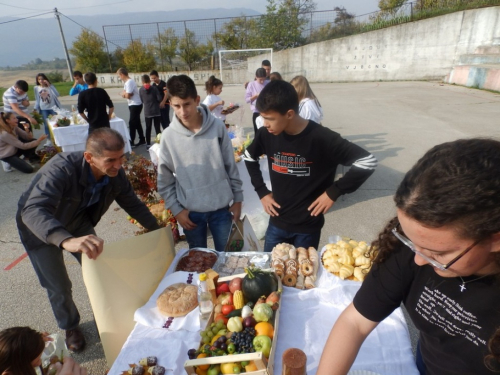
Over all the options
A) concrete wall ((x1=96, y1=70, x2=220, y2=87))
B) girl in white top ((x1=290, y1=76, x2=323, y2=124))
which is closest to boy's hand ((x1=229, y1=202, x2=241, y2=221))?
girl in white top ((x1=290, y1=76, x2=323, y2=124))

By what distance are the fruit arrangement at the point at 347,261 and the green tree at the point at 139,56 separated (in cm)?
2659

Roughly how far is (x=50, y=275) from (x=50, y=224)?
78cm

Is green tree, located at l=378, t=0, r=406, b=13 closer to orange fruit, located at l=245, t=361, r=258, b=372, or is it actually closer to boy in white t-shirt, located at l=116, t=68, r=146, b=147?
boy in white t-shirt, located at l=116, t=68, r=146, b=147

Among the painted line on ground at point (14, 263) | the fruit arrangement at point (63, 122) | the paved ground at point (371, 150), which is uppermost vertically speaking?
the fruit arrangement at point (63, 122)

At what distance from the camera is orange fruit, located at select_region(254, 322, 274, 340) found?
5.10ft

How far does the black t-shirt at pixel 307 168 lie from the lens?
85.1 inches

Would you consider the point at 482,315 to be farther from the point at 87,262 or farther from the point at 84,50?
the point at 84,50

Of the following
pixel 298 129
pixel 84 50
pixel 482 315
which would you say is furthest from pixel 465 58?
pixel 84 50

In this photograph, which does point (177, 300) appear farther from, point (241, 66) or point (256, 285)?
point (241, 66)

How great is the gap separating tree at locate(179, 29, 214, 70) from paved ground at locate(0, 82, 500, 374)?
460 inches

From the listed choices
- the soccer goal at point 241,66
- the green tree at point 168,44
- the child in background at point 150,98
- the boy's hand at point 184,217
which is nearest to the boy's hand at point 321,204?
the boy's hand at point 184,217

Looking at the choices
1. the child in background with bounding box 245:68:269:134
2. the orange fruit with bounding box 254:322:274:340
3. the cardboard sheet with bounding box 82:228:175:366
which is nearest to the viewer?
the orange fruit with bounding box 254:322:274:340

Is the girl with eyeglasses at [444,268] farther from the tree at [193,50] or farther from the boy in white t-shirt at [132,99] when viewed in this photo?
the tree at [193,50]

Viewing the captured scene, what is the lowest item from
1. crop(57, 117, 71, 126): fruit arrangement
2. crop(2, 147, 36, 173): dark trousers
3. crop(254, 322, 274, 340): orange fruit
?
crop(2, 147, 36, 173): dark trousers
